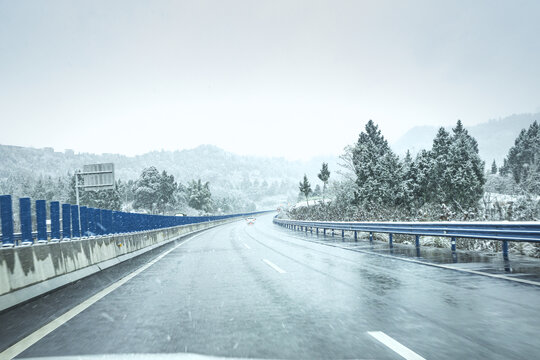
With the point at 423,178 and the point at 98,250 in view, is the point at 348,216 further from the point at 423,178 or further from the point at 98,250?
the point at 423,178

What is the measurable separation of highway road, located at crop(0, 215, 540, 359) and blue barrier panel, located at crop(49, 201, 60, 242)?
1.42m

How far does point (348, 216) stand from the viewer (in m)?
31.2

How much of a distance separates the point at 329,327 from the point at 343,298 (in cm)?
178

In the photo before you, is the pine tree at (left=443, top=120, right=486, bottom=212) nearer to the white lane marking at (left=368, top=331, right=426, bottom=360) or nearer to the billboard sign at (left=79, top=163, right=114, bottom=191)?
the billboard sign at (left=79, top=163, right=114, bottom=191)

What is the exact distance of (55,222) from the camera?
33.0 ft

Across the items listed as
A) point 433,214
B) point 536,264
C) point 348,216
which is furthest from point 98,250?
point 348,216

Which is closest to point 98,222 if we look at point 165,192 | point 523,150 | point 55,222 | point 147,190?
point 55,222

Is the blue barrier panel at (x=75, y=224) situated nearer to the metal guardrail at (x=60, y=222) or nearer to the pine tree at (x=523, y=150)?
the metal guardrail at (x=60, y=222)

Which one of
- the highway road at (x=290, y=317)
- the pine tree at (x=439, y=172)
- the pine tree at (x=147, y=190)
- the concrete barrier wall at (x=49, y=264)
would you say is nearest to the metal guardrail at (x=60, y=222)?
the concrete barrier wall at (x=49, y=264)

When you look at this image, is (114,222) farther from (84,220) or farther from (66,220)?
(66,220)

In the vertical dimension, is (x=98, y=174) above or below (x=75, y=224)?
above

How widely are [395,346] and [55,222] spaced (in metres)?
8.44

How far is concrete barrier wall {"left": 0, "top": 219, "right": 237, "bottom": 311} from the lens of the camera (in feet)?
21.7

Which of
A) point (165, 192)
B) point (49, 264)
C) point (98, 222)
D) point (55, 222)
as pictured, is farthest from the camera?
point (165, 192)
